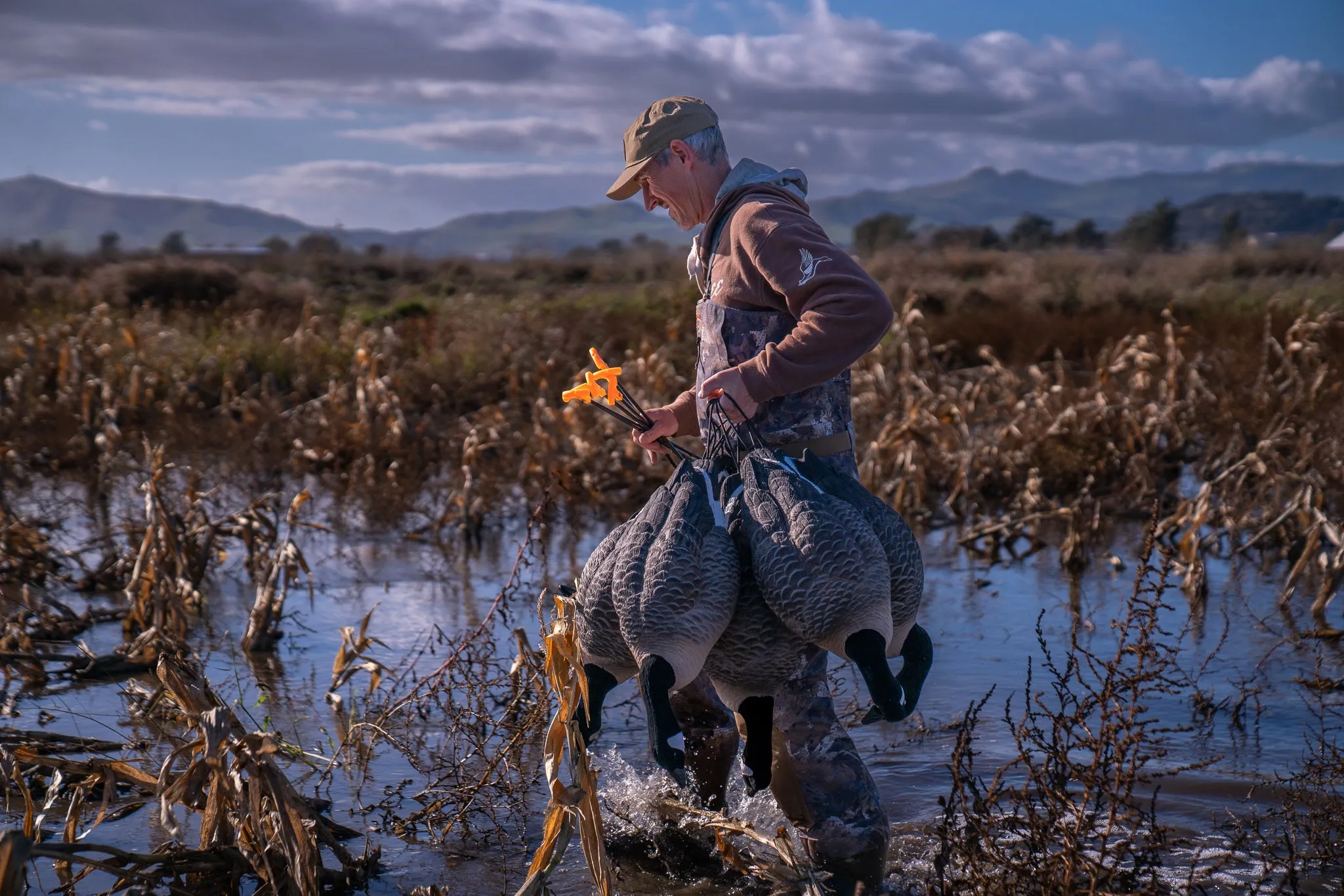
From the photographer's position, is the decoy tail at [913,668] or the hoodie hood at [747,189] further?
the hoodie hood at [747,189]

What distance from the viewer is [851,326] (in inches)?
109

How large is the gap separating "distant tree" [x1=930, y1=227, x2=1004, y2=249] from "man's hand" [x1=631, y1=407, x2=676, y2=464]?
35218mm

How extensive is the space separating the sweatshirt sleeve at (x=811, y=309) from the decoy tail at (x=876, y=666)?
57 cm

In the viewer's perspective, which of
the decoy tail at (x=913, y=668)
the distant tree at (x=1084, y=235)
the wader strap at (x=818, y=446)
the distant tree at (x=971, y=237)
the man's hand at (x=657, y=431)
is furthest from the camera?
the distant tree at (x=1084, y=235)

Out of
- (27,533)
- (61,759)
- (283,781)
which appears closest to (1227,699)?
(283,781)

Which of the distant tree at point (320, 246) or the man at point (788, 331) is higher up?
the distant tree at point (320, 246)

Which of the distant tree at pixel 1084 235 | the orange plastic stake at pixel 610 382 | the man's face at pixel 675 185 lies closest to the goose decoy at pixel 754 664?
the orange plastic stake at pixel 610 382

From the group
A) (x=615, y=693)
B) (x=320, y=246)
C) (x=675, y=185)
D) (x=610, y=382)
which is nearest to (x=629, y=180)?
(x=675, y=185)

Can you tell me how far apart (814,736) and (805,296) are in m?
0.98

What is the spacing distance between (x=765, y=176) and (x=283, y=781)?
5.49 feet

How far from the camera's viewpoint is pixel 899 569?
2719 mm

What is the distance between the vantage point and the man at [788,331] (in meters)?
2.79

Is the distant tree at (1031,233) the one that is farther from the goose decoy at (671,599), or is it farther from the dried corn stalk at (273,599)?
the goose decoy at (671,599)

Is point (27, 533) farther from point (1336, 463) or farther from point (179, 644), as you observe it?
point (1336, 463)
